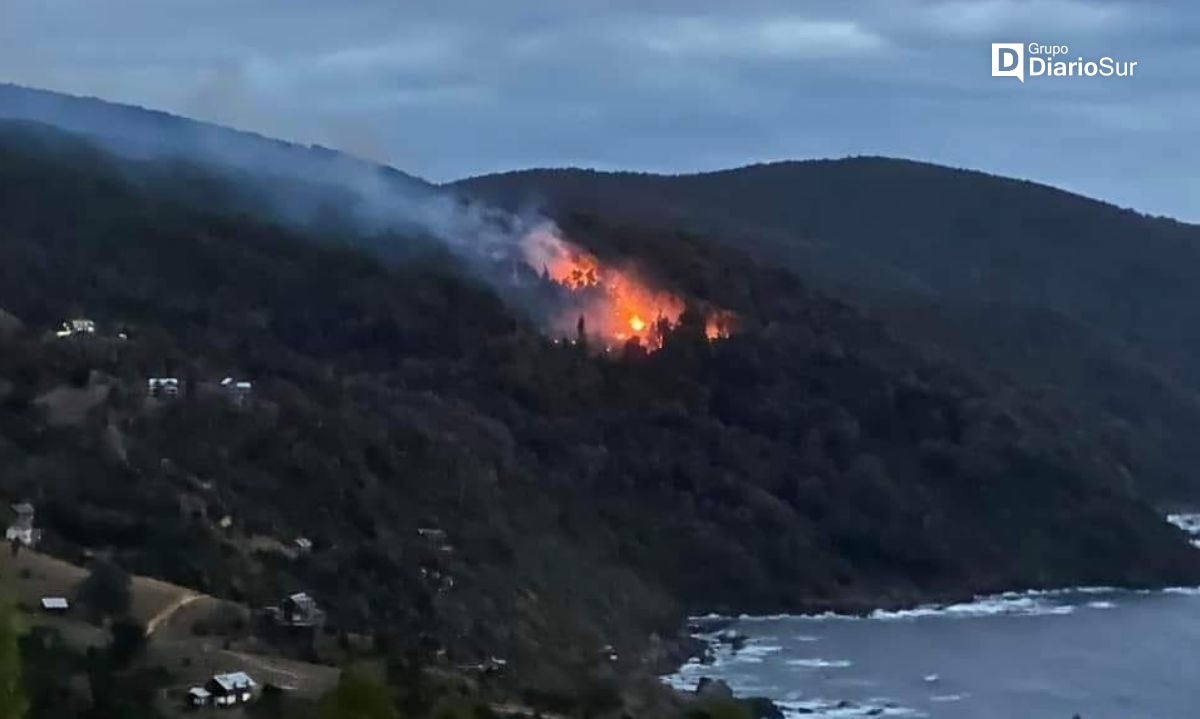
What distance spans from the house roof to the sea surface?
107 feet

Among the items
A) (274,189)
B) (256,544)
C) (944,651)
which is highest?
(274,189)

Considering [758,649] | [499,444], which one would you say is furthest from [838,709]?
[499,444]

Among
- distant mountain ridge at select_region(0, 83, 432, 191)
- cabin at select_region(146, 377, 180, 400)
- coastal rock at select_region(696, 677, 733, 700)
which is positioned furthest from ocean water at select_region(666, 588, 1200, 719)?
distant mountain ridge at select_region(0, 83, 432, 191)

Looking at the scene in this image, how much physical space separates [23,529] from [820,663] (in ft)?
123

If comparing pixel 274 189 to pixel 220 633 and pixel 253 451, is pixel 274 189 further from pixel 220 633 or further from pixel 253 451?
pixel 220 633

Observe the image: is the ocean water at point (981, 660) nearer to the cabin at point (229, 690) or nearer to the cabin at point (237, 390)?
the cabin at point (237, 390)

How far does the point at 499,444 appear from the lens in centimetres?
9400

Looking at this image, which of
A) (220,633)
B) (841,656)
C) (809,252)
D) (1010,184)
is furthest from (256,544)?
(1010,184)

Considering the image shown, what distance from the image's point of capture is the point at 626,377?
11162 centimetres

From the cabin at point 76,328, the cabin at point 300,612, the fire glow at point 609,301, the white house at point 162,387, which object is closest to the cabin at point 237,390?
the white house at point 162,387

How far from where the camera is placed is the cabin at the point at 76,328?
7901cm

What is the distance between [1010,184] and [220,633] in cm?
16032

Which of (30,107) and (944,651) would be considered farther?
(30,107)

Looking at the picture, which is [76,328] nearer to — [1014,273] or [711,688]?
[711,688]
